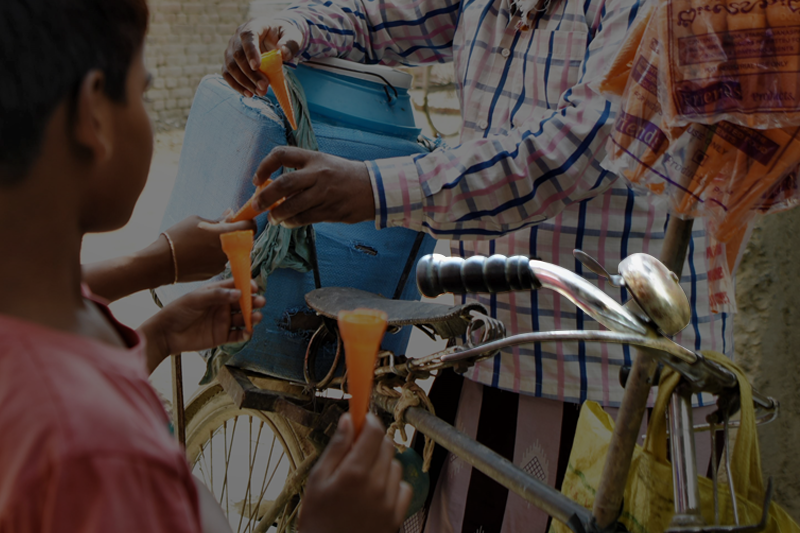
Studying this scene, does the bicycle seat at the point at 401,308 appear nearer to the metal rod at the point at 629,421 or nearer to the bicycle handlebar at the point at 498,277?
the bicycle handlebar at the point at 498,277

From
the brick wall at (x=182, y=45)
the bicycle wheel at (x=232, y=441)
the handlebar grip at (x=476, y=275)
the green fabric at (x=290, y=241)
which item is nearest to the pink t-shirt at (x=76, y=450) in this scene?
the handlebar grip at (x=476, y=275)

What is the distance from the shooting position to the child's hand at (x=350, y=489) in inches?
21.9

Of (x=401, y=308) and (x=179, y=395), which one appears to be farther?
(x=179, y=395)

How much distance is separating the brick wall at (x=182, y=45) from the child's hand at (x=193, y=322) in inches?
218

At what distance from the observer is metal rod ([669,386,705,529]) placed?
2.32ft

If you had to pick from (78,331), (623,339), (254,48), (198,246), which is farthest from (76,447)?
(254,48)

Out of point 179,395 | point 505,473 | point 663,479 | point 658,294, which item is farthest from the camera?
point 179,395

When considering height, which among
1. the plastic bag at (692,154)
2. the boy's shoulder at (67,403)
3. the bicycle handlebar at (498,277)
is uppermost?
the plastic bag at (692,154)

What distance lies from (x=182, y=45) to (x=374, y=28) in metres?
5.21

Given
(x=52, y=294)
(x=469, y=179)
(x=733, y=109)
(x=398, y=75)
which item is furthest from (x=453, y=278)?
(x=398, y=75)

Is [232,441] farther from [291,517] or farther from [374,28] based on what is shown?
[374,28]

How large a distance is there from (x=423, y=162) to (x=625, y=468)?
57 centimetres

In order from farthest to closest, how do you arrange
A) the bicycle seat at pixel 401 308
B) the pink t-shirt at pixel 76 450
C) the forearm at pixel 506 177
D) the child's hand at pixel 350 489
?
1. the bicycle seat at pixel 401 308
2. the forearm at pixel 506 177
3. the child's hand at pixel 350 489
4. the pink t-shirt at pixel 76 450

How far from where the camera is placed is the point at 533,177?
3.54 feet
